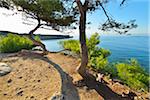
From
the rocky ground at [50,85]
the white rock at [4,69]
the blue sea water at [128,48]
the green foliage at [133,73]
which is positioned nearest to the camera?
the rocky ground at [50,85]

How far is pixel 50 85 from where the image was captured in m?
5.07

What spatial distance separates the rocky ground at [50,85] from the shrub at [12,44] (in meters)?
2.57

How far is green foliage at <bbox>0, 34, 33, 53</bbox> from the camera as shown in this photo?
895 cm

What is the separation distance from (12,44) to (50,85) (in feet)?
14.7

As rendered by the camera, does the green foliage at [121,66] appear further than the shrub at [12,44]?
Yes

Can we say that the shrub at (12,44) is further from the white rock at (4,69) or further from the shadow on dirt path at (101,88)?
the shadow on dirt path at (101,88)

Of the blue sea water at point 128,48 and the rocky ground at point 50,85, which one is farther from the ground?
the rocky ground at point 50,85

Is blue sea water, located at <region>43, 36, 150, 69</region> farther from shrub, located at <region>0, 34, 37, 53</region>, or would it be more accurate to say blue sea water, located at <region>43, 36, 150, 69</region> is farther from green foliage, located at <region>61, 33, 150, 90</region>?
shrub, located at <region>0, 34, 37, 53</region>

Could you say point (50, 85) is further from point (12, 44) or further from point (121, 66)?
point (121, 66)

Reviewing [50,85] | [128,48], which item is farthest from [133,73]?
[128,48]

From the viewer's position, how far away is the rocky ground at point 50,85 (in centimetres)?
477

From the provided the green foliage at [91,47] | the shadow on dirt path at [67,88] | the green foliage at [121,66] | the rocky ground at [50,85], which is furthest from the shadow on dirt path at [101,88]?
the green foliage at [121,66]

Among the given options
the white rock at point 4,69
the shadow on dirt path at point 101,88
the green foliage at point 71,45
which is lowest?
the shadow on dirt path at point 101,88

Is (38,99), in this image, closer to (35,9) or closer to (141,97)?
(141,97)
